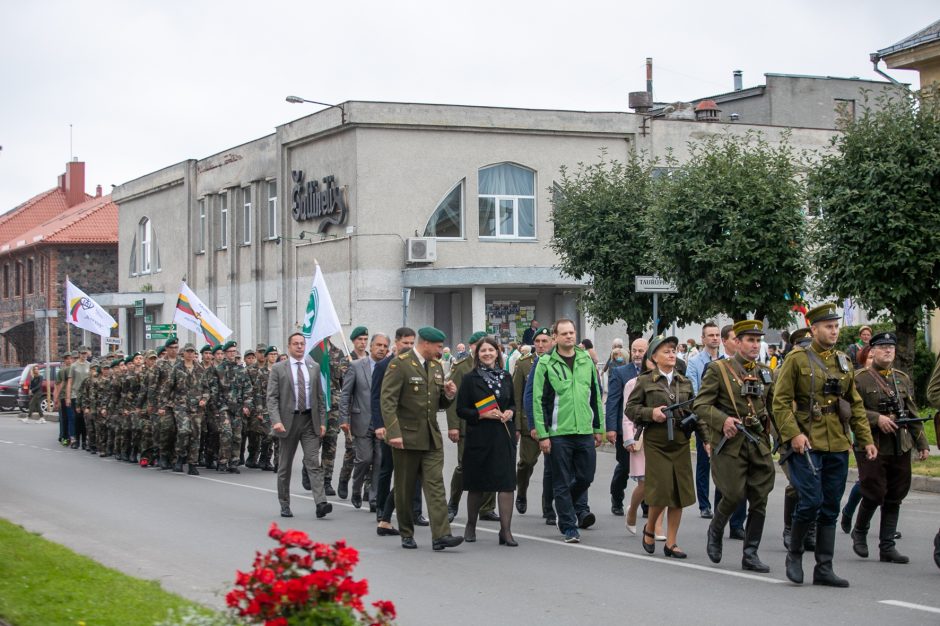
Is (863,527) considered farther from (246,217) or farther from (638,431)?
(246,217)

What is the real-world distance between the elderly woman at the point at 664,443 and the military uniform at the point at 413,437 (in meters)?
1.74

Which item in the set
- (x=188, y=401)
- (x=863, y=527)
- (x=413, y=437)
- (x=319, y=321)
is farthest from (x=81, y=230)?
(x=863, y=527)

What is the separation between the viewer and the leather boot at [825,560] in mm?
9234

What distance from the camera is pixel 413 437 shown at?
11.6 metres

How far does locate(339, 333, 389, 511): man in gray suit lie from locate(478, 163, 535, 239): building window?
929 inches

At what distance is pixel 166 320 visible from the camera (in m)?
50.6

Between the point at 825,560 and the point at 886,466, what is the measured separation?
1.67 meters

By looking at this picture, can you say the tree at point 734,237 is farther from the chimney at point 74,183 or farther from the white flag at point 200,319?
the chimney at point 74,183

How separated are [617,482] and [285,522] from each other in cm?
350

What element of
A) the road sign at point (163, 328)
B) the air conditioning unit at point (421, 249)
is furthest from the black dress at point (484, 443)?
the road sign at point (163, 328)

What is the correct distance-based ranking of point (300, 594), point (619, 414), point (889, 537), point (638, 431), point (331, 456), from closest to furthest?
point (300, 594)
point (889, 537)
point (638, 431)
point (619, 414)
point (331, 456)

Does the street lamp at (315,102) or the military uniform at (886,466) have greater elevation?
the street lamp at (315,102)

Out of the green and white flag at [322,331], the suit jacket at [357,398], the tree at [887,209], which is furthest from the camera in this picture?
the tree at [887,209]

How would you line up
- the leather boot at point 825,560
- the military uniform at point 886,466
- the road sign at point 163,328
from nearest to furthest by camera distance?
1. the leather boot at point 825,560
2. the military uniform at point 886,466
3. the road sign at point 163,328
